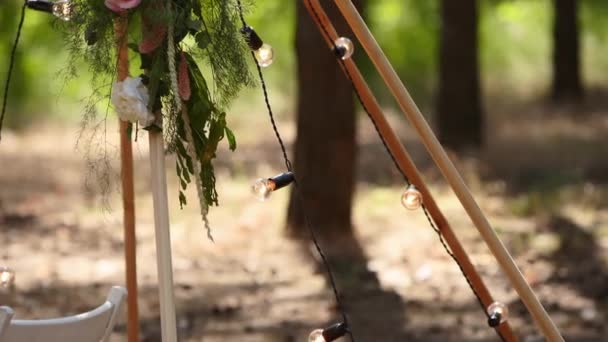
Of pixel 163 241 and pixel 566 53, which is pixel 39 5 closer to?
pixel 163 241

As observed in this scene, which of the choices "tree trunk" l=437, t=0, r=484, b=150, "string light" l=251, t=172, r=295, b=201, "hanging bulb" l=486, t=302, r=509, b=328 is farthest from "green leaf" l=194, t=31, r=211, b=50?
"tree trunk" l=437, t=0, r=484, b=150

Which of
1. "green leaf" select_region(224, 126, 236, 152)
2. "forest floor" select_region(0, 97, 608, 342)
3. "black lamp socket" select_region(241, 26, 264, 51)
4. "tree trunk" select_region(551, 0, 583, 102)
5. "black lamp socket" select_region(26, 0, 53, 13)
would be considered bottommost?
"green leaf" select_region(224, 126, 236, 152)

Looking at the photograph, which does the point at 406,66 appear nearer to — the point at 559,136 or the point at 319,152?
the point at 559,136

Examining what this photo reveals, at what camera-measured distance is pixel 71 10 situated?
3514mm

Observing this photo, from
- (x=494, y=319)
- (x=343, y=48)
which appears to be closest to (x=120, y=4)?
(x=343, y=48)

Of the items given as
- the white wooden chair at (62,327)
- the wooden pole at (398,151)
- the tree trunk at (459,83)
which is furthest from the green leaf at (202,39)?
the tree trunk at (459,83)

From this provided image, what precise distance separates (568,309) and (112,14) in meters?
4.16

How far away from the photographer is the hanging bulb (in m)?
3.93

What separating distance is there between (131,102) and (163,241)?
0.38 metres

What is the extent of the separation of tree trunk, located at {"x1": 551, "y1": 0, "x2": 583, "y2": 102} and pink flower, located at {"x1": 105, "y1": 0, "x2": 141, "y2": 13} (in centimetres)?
1367

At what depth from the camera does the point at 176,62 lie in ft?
11.2

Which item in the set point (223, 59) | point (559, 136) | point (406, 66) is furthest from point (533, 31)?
point (223, 59)

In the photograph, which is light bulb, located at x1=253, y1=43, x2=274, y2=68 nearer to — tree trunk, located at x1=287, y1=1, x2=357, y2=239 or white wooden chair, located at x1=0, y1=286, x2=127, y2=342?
white wooden chair, located at x1=0, y1=286, x2=127, y2=342

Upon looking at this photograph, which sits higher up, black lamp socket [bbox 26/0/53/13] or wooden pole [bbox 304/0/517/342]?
black lamp socket [bbox 26/0/53/13]
